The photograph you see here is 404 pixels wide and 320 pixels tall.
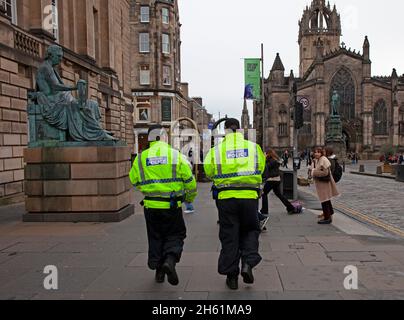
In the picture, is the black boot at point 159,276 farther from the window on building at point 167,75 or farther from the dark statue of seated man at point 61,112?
the window on building at point 167,75

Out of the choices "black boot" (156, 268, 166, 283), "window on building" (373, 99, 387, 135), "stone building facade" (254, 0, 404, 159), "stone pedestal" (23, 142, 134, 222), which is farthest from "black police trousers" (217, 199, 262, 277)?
"window on building" (373, 99, 387, 135)

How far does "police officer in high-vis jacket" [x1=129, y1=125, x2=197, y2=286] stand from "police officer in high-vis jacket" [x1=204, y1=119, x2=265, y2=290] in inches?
16.7

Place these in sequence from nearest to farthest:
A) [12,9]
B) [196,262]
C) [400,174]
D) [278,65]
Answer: [196,262], [12,9], [400,174], [278,65]

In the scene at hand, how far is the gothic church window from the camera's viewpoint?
67.9m

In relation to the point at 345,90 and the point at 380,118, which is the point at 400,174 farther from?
the point at 380,118

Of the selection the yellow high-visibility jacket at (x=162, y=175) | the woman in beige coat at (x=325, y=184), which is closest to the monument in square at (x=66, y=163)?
the yellow high-visibility jacket at (x=162, y=175)

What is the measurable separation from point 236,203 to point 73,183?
5.28 metres

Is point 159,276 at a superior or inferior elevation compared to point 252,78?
inferior

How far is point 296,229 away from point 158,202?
4.11 meters

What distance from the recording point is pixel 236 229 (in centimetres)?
457

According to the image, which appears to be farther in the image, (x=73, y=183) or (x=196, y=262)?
(x=73, y=183)

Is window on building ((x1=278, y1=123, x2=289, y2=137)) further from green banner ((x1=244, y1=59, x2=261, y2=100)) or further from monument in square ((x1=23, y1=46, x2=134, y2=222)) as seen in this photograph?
monument in square ((x1=23, y1=46, x2=134, y2=222))

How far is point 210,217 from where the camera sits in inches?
376

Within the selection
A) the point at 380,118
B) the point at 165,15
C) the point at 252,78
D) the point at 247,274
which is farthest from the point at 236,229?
the point at 380,118
